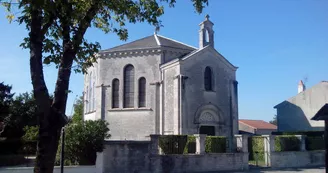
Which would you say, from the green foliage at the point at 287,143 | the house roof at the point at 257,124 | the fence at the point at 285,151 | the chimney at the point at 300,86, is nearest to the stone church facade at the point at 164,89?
the fence at the point at 285,151

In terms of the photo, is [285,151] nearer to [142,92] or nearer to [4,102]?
[142,92]

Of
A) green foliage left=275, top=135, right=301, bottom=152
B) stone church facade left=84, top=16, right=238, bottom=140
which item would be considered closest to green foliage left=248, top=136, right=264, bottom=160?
green foliage left=275, top=135, right=301, bottom=152

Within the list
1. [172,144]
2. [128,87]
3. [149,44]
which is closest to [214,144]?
[172,144]

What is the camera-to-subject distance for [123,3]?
870 centimetres

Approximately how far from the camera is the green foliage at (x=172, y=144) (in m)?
18.8

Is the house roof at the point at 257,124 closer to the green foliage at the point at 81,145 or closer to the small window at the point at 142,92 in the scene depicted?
the small window at the point at 142,92

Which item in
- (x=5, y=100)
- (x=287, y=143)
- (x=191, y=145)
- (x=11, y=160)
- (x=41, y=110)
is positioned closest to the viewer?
(x=41, y=110)

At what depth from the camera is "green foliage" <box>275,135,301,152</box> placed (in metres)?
22.5

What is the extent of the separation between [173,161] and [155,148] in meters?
1.26

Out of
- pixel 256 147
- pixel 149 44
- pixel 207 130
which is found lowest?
pixel 256 147

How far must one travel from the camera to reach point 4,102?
95.5 feet

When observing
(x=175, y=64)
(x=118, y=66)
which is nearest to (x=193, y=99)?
(x=175, y=64)

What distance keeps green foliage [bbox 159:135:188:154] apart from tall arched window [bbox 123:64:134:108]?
30.0 feet

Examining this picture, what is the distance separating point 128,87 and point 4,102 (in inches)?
437
